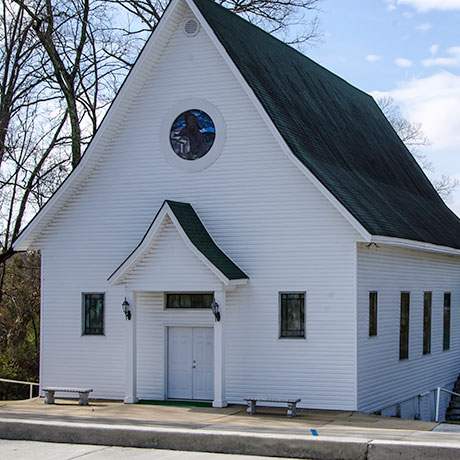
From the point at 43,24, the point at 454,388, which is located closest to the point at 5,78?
the point at 43,24

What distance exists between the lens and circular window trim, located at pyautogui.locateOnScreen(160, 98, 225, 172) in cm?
2203

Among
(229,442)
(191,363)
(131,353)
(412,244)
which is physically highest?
(412,244)

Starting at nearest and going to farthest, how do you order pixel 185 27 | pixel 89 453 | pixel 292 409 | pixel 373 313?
pixel 89 453
pixel 292 409
pixel 373 313
pixel 185 27

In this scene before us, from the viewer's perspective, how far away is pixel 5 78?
109 ft

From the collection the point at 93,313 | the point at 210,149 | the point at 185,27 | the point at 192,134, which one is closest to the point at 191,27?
the point at 185,27

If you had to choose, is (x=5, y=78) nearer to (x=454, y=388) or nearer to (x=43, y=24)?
(x=43, y=24)

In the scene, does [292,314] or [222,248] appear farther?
[222,248]

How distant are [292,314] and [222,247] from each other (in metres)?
2.42

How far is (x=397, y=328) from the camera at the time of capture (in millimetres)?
23938

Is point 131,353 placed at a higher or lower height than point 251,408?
higher

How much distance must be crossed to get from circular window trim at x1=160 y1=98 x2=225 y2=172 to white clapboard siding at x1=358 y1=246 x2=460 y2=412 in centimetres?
446

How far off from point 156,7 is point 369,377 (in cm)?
2164

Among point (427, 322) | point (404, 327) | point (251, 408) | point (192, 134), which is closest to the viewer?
point (251, 408)

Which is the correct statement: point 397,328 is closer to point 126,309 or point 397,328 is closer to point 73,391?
point 126,309
